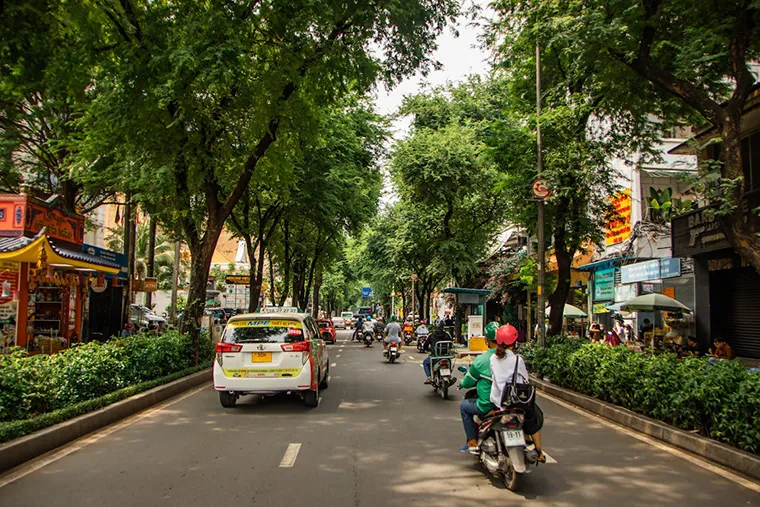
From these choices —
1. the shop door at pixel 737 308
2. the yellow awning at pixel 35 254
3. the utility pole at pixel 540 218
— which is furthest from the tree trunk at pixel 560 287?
the yellow awning at pixel 35 254

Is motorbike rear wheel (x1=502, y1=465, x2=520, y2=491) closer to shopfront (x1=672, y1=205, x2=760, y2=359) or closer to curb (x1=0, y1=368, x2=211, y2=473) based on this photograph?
curb (x1=0, y1=368, x2=211, y2=473)

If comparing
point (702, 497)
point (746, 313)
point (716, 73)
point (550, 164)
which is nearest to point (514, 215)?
point (550, 164)

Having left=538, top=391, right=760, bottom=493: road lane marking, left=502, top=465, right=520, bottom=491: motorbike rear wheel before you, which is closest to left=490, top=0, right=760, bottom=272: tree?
left=538, top=391, right=760, bottom=493: road lane marking

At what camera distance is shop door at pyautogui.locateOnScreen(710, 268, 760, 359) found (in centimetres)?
1584

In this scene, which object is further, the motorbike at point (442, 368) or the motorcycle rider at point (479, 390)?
the motorbike at point (442, 368)

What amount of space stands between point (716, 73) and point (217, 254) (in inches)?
2701

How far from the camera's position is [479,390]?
266 inches

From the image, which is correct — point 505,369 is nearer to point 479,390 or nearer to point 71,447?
point 479,390

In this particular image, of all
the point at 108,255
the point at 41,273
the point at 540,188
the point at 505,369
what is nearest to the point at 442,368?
the point at 540,188

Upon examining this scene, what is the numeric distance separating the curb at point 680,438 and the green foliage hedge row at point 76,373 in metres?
8.68

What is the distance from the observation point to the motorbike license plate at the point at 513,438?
5980mm

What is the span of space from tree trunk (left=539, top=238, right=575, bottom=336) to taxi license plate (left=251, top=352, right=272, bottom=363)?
9653mm

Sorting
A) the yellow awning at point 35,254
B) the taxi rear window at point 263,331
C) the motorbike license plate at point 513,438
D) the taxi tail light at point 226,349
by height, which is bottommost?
the motorbike license plate at point 513,438

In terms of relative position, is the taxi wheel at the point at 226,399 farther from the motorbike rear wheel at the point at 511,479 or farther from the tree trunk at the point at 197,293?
the motorbike rear wheel at the point at 511,479
